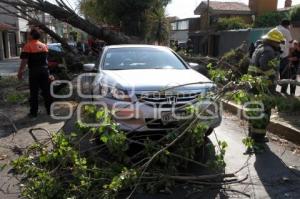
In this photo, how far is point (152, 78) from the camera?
5922 millimetres

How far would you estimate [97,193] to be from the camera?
4266 millimetres

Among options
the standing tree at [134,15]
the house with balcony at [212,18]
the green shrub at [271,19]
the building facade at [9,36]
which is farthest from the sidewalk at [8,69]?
the green shrub at [271,19]

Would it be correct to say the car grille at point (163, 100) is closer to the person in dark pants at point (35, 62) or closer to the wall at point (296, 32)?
the person in dark pants at point (35, 62)

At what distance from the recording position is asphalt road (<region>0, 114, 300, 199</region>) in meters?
4.53

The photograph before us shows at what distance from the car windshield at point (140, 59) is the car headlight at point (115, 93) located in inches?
37.0

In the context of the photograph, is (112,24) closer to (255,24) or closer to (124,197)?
(255,24)

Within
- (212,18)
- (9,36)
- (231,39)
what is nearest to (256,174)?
(231,39)

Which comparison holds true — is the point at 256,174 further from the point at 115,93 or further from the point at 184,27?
the point at 184,27

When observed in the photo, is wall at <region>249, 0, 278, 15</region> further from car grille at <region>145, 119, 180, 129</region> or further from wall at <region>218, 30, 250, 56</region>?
car grille at <region>145, 119, 180, 129</region>

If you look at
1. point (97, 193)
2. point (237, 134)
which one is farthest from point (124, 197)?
point (237, 134)

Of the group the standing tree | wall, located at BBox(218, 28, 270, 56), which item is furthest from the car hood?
wall, located at BBox(218, 28, 270, 56)

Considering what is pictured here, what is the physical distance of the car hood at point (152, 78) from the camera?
562 centimetres

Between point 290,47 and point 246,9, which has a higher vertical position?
point 246,9

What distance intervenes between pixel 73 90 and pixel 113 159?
7.05 metres
